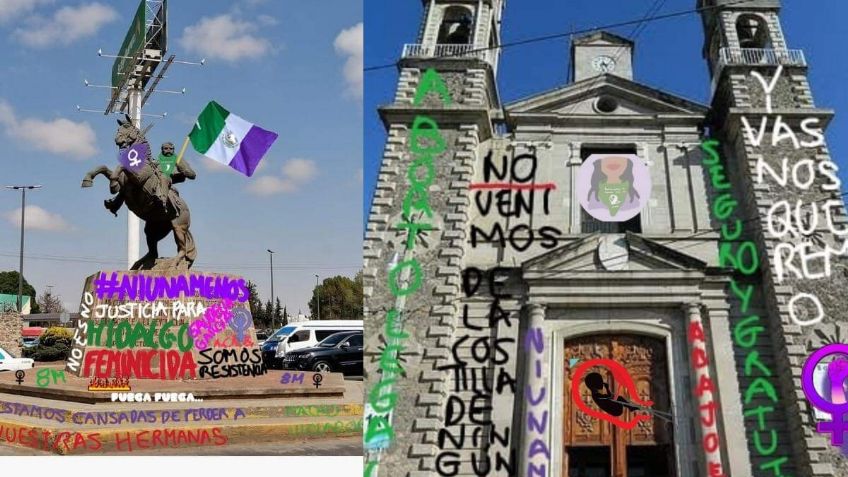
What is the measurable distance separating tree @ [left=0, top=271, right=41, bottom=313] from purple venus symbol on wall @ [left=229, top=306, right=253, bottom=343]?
221ft

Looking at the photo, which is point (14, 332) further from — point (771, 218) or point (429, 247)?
point (771, 218)

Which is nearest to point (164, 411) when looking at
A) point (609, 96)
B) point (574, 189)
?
point (574, 189)

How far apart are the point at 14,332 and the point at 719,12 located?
86.6ft

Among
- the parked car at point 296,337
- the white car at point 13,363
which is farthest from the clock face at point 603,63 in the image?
the white car at point 13,363

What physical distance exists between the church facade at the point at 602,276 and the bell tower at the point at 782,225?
3 cm

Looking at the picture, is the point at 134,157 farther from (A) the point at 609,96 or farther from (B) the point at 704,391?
(B) the point at 704,391

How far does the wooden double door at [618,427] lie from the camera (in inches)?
394

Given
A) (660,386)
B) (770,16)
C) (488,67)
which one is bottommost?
(660,386)

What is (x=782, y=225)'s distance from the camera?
35.3 ft

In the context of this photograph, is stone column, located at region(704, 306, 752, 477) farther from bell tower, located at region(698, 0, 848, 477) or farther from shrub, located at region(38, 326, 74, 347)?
shrub, located at region(38, 326, 74, 347)

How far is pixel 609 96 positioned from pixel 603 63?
33.3 inches

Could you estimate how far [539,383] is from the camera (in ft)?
33.2

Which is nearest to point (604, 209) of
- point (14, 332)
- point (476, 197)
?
point (476, 197)

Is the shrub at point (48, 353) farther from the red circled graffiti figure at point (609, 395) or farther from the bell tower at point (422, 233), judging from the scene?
the red circled graffiti figure at point (609, 395)
